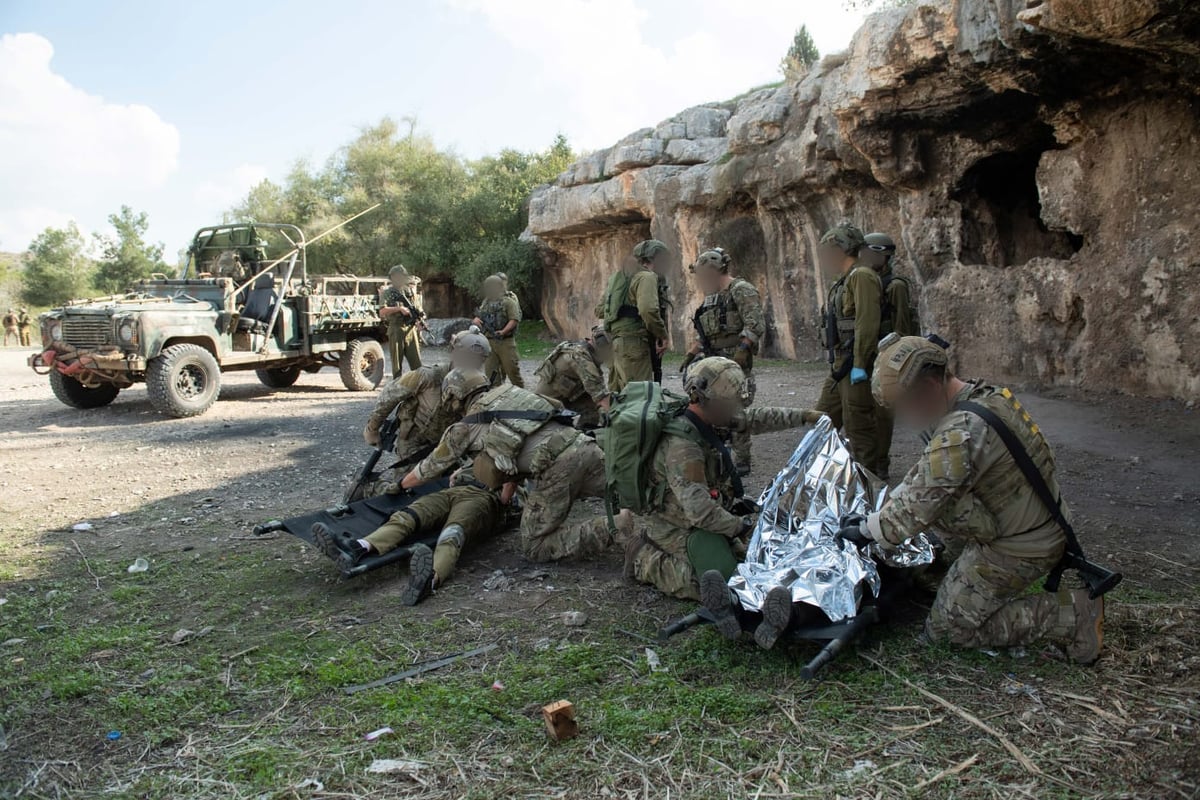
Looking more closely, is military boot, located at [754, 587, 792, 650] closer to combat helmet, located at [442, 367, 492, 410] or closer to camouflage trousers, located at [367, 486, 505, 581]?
camouflage trousers, located at [367, 486, 505, 581]

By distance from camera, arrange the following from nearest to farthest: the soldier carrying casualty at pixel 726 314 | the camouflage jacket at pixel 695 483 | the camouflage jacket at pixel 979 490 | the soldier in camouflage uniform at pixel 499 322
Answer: the camouflage jacket at pixel 979 490 < the camouflage jacket at pixel 695 483 < the soldier carrying casualty at pixel 726 314 < the soldier in camouflage uniform at pixel 499 322

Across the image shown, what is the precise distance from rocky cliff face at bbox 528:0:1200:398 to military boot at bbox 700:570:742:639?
4.20 metres

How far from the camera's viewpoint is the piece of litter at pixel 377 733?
2.71 meters

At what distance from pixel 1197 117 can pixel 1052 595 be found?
5.42 m

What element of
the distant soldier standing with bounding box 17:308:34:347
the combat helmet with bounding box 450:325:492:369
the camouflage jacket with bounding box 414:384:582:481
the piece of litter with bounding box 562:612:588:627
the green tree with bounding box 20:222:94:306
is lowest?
the piece of litter with bounding box 562:612:588:627

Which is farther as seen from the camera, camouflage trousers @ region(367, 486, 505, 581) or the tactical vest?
the tactical vest

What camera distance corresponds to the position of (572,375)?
6.05 meters

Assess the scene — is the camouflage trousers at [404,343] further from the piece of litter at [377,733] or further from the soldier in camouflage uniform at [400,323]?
the piece of litter at [377,733]

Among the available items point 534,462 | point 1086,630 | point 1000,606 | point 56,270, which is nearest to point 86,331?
point 534,462

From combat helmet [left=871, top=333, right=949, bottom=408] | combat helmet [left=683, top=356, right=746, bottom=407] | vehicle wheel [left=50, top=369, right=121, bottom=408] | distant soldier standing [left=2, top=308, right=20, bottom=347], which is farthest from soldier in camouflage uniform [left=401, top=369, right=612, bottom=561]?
distant soldier standing [left=2, top=308, right=20, bottom=347]

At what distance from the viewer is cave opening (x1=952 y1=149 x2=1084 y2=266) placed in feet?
29.3

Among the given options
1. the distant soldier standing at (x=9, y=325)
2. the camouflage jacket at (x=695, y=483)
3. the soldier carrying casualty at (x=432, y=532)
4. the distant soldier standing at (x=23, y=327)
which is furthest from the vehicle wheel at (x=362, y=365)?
the distant soldier standing at (x=23, y=327)

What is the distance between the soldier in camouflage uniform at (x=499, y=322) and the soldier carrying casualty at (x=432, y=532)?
11.2 feet

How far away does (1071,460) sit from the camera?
5.82 m
